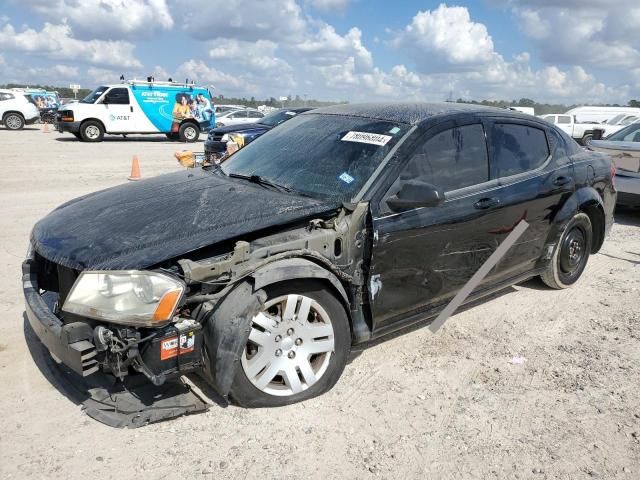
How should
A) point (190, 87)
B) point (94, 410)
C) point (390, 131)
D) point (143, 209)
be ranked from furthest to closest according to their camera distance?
point (190, 87) → point (390, 131) → point (143, 209) → point (94, 410)

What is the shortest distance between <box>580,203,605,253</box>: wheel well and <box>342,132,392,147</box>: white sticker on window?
2531 millimetres

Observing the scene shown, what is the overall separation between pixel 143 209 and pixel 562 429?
9.06 feet

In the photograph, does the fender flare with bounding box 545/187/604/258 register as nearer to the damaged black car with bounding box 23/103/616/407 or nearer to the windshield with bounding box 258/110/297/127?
the damaged black car with bounding box 23/103/616/407

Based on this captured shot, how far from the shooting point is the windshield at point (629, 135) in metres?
8.51

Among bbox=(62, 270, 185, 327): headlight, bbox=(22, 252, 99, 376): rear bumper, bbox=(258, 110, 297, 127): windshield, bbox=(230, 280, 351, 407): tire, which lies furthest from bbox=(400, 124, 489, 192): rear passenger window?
bbox=(258, 110, 297, 127): windshield

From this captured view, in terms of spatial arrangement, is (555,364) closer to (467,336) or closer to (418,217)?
(467,336)

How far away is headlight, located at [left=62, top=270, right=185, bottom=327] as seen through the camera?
2.62 meters

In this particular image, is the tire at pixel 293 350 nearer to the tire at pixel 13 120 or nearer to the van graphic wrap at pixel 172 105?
the van graphic wrap at pixel 172 105

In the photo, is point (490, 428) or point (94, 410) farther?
point (490, 428)

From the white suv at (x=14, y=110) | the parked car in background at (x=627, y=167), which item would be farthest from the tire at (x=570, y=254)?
the white suv at (x=14, y=110)

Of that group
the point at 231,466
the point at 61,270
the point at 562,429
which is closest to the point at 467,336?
the point at 562,429

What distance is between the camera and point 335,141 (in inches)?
150

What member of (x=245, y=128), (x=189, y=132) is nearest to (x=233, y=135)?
(x=245, y=128)

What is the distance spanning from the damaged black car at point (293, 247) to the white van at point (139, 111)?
17.8 meters
